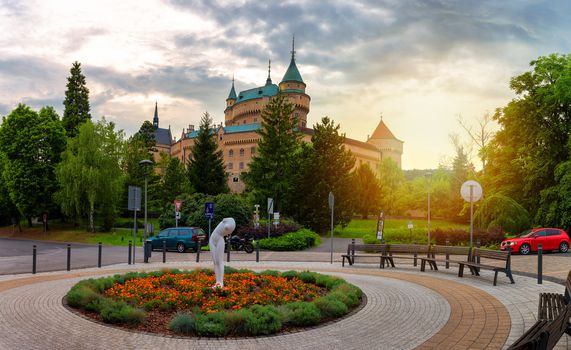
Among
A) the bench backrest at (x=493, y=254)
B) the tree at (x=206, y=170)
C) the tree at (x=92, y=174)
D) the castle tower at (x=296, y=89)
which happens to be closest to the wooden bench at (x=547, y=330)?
the bench backrest at (x=493, y=254)

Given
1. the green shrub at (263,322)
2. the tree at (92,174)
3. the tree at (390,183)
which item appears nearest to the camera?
the green shrub at (263,322)

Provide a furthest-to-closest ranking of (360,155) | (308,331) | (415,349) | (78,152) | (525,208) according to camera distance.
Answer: (360,155) < (78,152) < (525,208) < (308,331) < (415,349)

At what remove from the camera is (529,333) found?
4.20 meters

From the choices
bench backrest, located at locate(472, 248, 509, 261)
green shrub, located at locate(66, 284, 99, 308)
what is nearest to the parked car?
bench backrest, located at locate(472, 248, 509, 261)

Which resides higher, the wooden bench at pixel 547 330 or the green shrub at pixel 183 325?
the wooden bench at pixel 547 330

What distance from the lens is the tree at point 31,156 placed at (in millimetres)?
46469

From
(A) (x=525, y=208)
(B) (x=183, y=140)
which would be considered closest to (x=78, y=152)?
(A) (x=525, y=208)

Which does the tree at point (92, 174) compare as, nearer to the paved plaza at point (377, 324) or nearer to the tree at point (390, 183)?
the paved plaza at point (377, 324)

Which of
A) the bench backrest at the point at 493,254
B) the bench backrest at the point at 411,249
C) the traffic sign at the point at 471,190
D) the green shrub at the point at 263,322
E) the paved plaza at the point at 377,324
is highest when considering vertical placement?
the traffic sign at the point at 471,190

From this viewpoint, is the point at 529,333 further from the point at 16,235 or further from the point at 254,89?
the point at 254,89

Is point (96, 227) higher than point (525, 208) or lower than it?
lower

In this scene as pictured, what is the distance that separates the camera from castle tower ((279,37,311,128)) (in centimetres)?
10281

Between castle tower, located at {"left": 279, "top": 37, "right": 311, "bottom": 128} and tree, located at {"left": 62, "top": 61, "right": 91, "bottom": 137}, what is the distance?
53.9 meters

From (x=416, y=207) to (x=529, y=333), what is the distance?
74345mm
